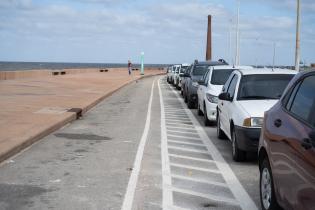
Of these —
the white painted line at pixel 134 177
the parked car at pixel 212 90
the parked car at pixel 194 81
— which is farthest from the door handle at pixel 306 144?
the parked car at pixel 194 81

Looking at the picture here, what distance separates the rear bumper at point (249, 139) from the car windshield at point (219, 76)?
730 centimetres

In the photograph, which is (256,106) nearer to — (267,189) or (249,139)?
(249,139)

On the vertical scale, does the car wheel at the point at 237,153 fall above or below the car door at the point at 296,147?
below

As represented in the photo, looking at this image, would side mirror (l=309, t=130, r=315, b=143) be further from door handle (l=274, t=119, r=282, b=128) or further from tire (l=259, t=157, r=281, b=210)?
tire (l=259, t=157, r=281, b=210)

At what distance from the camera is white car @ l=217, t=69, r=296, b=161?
30.9 feet

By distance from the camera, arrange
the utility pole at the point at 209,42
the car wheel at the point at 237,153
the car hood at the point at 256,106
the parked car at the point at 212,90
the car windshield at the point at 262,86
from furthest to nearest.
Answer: the utility pole at the point at 209,42
the parked car at the point at 212,90
the car windshield at the point at 262,86
the car wheel at the point at 237,153
the car hood at the point at 256,106

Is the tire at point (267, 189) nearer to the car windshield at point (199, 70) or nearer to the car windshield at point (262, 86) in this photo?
the car windshield at point (262, 86)

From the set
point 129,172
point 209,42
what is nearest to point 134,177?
point 129,172

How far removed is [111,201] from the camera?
7.15 m

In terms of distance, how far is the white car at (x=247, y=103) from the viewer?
9.43 m

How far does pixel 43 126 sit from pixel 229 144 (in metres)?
4.53

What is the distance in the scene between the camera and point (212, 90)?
51.9 ft

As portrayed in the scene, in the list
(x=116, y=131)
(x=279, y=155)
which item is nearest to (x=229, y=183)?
(x=279, y=155)

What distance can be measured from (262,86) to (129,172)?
3.60 metres
